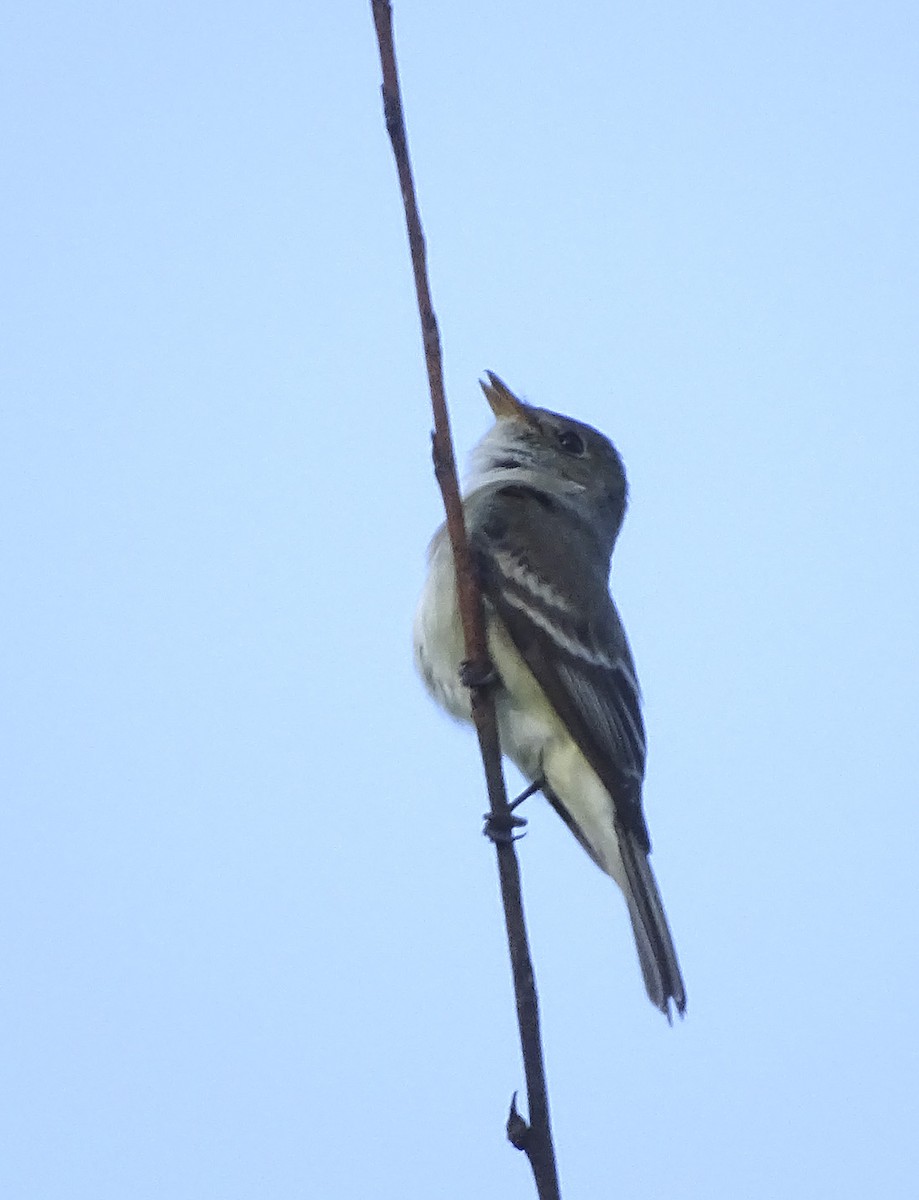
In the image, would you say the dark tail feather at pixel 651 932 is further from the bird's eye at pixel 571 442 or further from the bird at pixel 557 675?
the bird's eye at pixel 571 442

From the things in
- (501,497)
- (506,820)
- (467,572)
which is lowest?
(506,820)

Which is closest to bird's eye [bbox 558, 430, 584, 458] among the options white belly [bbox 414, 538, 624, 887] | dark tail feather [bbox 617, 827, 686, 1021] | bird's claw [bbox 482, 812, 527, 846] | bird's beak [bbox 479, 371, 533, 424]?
bird's beak [bbox 479, 371, 533, 424]

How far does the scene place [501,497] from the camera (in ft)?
23.5

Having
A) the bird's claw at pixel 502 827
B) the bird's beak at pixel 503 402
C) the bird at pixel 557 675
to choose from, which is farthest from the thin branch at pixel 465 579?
the bird's beak at pixel 503 402

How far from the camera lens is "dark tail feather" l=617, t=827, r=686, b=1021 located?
18.7ft

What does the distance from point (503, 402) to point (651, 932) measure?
329cm

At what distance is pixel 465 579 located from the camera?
14.8ft

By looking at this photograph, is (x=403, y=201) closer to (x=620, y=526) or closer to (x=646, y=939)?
(x=646, y=939)

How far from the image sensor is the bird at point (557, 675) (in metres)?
6.35

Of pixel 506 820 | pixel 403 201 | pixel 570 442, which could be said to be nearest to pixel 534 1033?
pixel 506 820

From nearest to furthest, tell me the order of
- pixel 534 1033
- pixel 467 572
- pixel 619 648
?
pixel 534 1033 < pixel 467 572 < pixel 619 648

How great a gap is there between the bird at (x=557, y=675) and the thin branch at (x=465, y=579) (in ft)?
5.48

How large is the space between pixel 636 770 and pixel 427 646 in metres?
1.02

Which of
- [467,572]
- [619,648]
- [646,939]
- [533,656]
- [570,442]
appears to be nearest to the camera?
[467,572]
